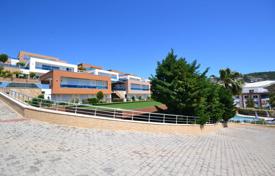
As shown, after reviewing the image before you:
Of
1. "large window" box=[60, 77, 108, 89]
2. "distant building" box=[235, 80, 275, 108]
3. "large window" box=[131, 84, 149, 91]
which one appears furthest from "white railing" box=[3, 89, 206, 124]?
"distant building" box=[235, 80, 275, 108]

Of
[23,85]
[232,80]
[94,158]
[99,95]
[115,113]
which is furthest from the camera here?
[99,95]

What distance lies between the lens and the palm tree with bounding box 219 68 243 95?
32.8 m

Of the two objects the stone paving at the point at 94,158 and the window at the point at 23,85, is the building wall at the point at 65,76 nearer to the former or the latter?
the window at the point at 23,85

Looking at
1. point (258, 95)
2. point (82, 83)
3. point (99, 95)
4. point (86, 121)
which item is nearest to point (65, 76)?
point (82, 83)

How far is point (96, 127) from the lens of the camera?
1101 cm

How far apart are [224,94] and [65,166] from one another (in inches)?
866

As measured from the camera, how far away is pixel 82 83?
1523 inches

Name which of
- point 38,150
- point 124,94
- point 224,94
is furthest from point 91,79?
point 38,150

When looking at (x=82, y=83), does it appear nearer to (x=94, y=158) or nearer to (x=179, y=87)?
(x=179, y=87)

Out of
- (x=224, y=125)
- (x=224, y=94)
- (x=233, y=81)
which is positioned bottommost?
(x=224, y=125)

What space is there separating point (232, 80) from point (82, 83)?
99.1ft

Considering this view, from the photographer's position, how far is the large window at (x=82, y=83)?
3503 cm

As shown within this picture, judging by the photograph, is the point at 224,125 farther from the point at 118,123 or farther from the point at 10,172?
the point at 10,172

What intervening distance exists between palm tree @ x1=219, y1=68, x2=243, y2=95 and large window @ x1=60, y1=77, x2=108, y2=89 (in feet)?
87.6
